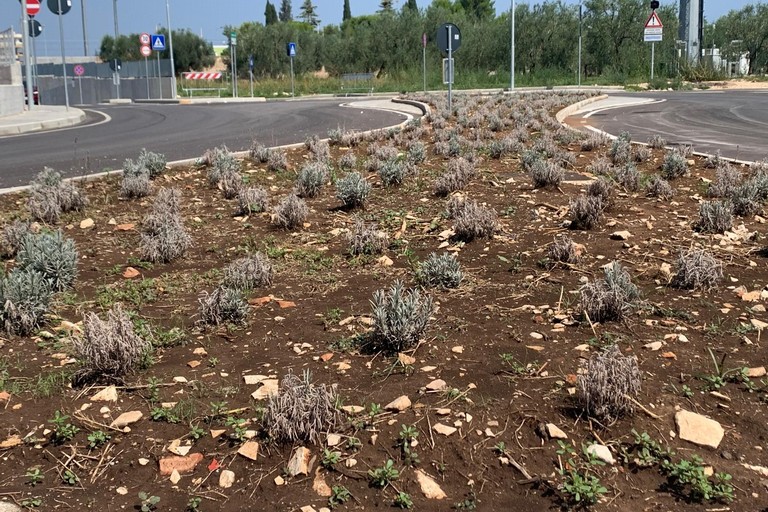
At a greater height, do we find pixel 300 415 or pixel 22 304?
pixel 22 304

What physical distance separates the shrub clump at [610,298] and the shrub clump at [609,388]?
952mm

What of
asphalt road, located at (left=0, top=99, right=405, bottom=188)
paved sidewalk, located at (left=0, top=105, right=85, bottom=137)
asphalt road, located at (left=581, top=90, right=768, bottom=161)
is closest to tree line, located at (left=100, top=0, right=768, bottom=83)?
asphalt road, located at (left=581, top=90, right=768, bottom=161)

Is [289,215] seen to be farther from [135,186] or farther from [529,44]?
[529,44]

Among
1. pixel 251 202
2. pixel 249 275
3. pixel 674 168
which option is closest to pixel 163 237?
pixel 249 275

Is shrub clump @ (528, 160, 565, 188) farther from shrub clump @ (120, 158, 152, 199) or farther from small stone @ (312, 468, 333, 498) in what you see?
small stone @ (312, 468, 333, 498)

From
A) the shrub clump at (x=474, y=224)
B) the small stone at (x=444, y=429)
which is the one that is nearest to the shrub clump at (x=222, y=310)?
the small stone at (x=444, y=429)

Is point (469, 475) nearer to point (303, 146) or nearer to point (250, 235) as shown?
point (250, 235)

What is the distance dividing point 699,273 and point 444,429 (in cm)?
242


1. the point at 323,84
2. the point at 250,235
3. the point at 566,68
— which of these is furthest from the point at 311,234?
the point at 566,68

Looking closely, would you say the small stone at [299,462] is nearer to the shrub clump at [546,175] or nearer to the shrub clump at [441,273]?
the shrub clump at [441,273]

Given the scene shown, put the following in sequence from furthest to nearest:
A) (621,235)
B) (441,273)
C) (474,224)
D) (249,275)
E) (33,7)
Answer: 1. (33,7)
2. (474,224)
3. (621,235)
4. (249,275)
5. (441,273)

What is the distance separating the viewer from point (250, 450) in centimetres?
316

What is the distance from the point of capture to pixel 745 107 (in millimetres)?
21641

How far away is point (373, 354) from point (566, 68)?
52.0 metres
